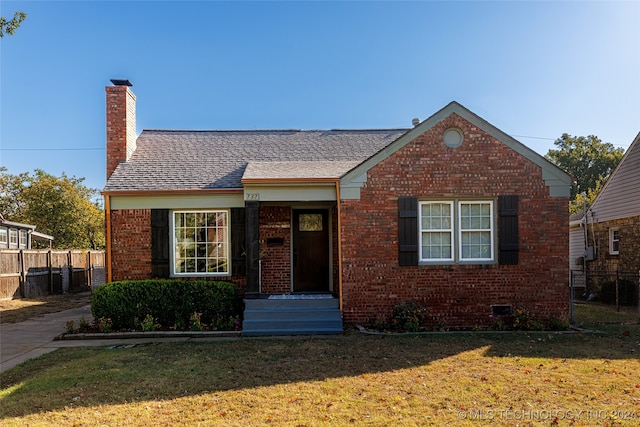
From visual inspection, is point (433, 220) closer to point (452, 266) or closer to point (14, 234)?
point (452, 266)

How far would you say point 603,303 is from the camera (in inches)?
567

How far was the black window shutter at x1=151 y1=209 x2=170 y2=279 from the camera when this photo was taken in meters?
9.85

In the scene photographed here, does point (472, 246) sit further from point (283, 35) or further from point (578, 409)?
point (283, 35)

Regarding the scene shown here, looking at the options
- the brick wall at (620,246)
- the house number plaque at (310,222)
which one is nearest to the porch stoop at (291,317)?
the house number plaque at (310,222)

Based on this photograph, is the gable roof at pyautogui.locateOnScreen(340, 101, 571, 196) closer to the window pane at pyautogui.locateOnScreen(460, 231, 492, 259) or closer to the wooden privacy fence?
the window pane at pyautogui.locateOnScreen(460, 231, 492, 259)

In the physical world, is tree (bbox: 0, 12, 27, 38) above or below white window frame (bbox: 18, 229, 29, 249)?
above

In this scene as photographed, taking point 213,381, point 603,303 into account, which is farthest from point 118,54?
point 603,303

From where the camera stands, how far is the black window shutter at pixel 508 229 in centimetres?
920

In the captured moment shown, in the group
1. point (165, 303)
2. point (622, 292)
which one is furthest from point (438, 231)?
point (622, 292)

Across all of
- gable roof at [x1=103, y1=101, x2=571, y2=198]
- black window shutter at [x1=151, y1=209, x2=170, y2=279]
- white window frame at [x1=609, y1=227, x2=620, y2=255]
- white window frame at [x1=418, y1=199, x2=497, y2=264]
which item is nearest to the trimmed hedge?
black window shutter at [x1=151, y1=209, x2=170, y2=279]

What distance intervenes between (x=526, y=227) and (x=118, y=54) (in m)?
11.8

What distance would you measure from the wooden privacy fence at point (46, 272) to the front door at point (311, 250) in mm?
11587

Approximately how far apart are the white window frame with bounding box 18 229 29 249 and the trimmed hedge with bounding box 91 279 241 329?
50.2ft

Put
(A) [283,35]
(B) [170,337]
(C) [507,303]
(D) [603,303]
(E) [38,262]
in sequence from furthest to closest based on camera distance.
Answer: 1. (E) [38,262]
2. (D) [603,303]
3. (A) [283,35]
4. (C) [507,303]
5. (B) [170,337]
